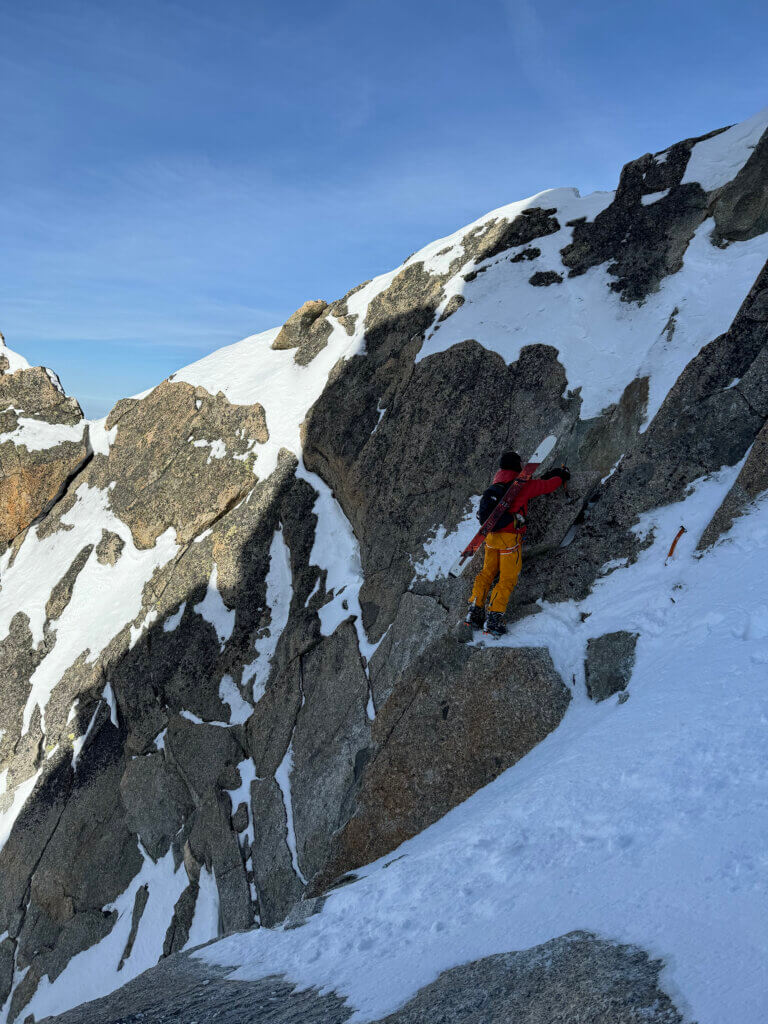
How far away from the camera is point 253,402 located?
2102 centimetres

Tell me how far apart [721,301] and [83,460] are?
2085 cm

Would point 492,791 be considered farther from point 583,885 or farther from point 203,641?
point 203,641

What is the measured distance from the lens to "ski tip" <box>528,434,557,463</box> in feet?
43.3

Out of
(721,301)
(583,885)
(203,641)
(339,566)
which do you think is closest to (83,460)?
(203,641)

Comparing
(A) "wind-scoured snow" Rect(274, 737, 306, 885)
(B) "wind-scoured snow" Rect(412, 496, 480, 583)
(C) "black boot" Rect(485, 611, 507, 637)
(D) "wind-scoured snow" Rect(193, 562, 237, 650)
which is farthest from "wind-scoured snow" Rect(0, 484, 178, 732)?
(C) "black boot" Rect(485, 611, 507, 637)

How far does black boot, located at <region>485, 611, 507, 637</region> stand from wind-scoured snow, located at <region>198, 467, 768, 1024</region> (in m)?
→ 1.89

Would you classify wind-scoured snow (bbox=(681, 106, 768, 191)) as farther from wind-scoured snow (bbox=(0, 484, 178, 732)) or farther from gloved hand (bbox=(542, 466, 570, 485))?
wind-scoured snow (bbox=(0, 484, 178, 732))

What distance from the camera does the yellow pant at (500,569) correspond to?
9695 millimetres

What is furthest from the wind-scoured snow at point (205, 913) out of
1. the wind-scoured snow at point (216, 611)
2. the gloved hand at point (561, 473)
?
the gloved hand at point (561, 473)

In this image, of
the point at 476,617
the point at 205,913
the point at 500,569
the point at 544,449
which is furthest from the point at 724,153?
the point at 205,913

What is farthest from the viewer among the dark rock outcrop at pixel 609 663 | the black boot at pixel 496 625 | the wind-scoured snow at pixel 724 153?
the wind-scoured snow at pixel 724 153

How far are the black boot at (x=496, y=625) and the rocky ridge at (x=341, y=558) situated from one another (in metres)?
0.45

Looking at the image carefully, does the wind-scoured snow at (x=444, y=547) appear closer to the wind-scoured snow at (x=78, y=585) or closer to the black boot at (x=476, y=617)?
the black boot at (x=476, y=617)

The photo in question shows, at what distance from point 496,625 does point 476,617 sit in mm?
384
